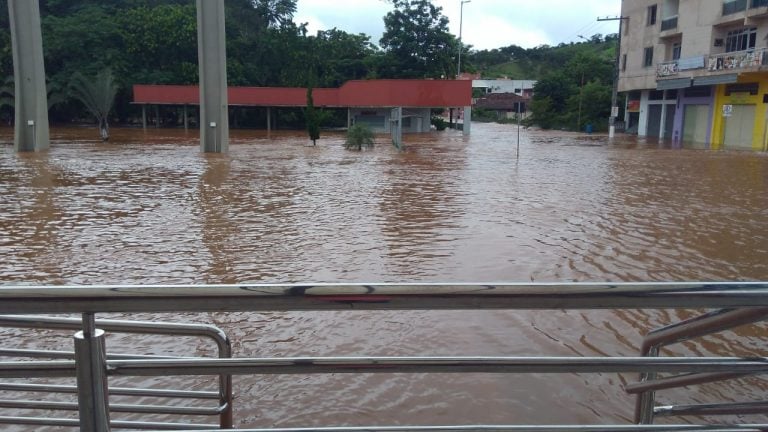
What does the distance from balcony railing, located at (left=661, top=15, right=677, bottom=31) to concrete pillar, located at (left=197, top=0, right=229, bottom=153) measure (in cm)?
2805

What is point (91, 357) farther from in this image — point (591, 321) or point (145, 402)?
point (591, 321)

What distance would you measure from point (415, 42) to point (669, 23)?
21.5 m

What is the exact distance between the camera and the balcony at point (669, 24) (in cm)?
3891

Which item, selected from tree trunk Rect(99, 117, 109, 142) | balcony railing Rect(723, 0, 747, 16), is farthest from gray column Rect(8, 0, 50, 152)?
balcony railing Rect(723, 0, 747, 16)

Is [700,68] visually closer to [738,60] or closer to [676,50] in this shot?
[738,60]

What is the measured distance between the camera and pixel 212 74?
24.8 metres

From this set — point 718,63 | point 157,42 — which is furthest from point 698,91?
point 157,42

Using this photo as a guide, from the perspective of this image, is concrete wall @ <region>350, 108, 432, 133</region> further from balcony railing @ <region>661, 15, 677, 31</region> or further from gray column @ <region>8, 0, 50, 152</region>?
gray column @ <region>8, 0, 50, 152</region>

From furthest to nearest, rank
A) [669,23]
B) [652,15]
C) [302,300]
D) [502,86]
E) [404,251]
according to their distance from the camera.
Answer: [502,86] < [652,15] < [669,23] < [404,251] < [302,300]

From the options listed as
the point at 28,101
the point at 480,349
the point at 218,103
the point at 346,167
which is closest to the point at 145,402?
the point at 480,349

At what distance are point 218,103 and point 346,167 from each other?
24.4 ft

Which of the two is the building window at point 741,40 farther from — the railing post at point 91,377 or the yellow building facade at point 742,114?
the railing post at point 91,377

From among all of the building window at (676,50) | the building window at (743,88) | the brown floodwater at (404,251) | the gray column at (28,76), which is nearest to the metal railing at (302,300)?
the brown floodwater at (404,251)

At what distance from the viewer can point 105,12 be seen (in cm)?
5447
